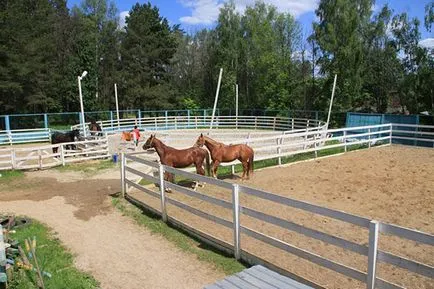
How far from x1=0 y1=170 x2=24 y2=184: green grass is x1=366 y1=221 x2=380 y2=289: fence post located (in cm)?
1156

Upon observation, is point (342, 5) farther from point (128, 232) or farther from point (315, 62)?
point (128, 232)

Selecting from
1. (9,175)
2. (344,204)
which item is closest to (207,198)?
(344,204)

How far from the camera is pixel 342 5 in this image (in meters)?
36.2

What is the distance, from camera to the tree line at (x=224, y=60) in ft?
111

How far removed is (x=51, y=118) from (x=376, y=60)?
29459 mm

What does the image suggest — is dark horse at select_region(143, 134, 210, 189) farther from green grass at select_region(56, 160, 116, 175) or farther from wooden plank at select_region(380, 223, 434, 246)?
wooden plank at select_region(380, 223, 434, 246)

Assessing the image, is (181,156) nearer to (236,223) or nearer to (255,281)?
(236,223)

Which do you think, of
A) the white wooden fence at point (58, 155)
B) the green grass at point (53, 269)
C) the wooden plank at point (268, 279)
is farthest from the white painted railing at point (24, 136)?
the wooden plank at point (268, 279)

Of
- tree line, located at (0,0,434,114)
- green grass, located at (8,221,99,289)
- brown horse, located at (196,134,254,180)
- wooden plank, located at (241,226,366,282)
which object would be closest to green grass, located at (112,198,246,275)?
wooden plank, located at (241,226,366,282)

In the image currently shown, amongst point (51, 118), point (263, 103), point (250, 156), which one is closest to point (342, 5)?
point (263, 103)

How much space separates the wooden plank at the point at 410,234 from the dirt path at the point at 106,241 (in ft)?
7.44

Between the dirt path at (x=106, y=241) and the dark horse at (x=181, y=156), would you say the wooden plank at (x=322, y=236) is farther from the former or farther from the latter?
the dark horse at (x=181, y=156)

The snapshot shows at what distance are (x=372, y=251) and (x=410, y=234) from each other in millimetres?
420

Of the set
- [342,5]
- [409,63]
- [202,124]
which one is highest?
[342,5]
